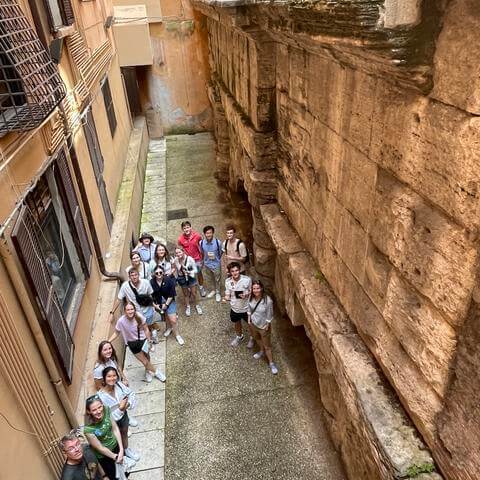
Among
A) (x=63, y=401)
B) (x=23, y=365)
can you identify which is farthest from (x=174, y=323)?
(x=23, y=365)

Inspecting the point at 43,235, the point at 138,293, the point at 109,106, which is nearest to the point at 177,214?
the point at 109,106

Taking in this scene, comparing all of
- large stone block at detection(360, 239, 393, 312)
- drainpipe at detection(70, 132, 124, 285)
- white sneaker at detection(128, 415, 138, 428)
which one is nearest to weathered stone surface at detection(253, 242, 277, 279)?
drainpipe at detection(70, 132, 124, 285)

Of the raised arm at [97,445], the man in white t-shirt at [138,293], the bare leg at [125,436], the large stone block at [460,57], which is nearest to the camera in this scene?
the large stone block at [460,57]

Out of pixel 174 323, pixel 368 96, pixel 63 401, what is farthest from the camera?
pixel 174 323

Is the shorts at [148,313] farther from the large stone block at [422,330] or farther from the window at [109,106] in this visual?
the window at [109,106]

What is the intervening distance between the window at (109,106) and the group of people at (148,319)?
403 cm

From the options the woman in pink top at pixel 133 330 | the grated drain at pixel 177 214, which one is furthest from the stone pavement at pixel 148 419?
the grated drain at pixel 177 214

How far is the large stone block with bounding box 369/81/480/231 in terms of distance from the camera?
2123mm

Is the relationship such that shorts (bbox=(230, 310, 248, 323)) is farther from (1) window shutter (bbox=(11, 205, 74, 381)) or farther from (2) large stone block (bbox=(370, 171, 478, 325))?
(2) large stone block (bbox=(370, 171, 478, 325))

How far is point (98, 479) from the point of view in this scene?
13.1 feet

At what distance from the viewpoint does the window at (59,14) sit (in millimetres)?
5547

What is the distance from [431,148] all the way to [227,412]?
175 inches

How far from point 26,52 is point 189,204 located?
7.50 m

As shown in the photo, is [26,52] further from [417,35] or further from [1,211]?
[417,35]
